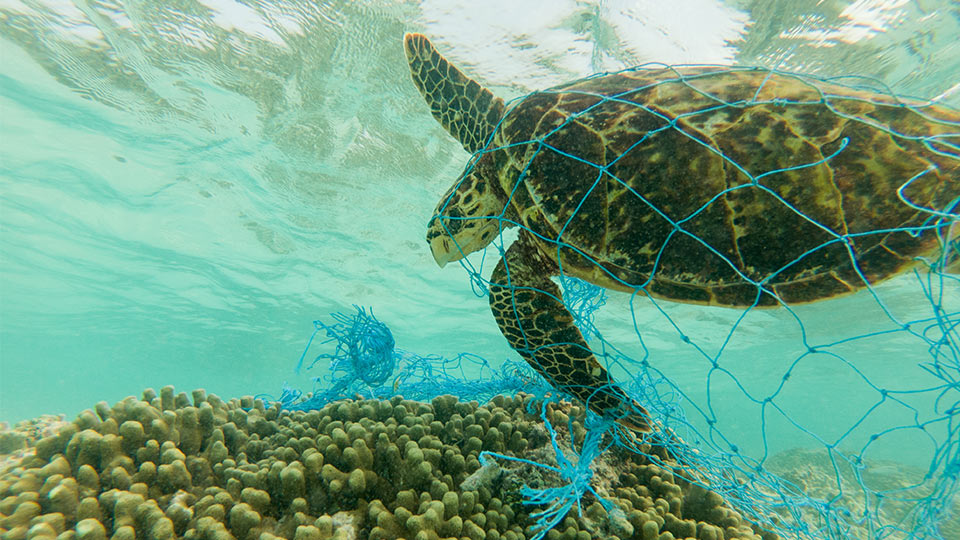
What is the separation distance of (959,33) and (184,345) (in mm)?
42420

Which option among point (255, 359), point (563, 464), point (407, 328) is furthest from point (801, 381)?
point (255, 359)

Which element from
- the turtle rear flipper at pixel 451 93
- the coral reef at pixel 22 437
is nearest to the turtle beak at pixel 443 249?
the turtle rear flipper at pixel 451 93

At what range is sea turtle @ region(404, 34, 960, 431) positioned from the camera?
218 cm

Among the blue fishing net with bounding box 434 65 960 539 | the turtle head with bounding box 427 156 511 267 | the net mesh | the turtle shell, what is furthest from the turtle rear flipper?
the turtle shell

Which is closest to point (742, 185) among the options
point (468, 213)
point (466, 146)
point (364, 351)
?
point (468, 213)

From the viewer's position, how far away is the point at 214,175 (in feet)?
39.3

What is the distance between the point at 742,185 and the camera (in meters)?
2.27

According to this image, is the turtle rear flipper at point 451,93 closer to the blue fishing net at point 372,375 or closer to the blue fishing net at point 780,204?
the blue fishing net at point 780,204

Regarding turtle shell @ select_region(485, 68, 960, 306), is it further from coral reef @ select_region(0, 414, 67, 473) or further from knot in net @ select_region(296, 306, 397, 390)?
coral reef @ select_region(0, 414, 67, 473)

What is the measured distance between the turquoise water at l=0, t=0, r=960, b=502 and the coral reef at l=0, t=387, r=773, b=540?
0.88 metres

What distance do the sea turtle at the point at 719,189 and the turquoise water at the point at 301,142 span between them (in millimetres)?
793

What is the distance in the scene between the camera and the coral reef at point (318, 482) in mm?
2006

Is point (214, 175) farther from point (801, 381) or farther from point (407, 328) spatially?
point (801, 381)

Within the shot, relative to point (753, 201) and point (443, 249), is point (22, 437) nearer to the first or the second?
point (443, 249)
